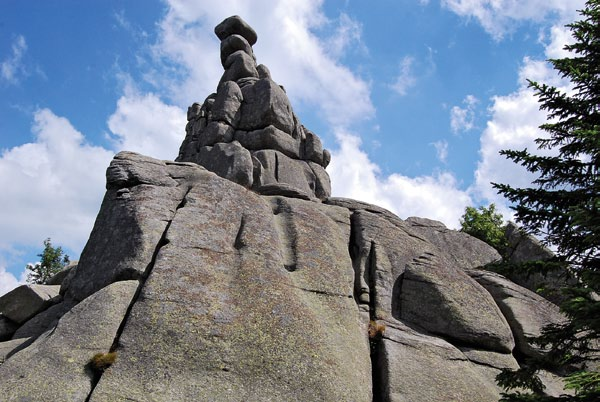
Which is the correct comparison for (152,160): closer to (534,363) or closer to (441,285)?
(441,285)

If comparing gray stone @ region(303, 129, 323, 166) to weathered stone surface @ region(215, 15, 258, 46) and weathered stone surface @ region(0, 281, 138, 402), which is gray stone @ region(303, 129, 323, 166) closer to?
weathered stone surface @ region(215, 15, 258, 46)

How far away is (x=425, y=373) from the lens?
18594 mm

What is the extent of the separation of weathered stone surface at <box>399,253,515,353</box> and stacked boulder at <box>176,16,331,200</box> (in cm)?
1553

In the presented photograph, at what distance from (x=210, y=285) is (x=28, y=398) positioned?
6.82m

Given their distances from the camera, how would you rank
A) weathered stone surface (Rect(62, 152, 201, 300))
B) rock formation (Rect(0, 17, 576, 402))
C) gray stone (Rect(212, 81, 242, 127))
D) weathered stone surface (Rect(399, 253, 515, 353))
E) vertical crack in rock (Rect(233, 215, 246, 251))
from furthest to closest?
gray stone (Rect(212, 81, 242, 127))
weathered stone surface (Rect(399, 253, 515, 353))
vertical crack in rock (Rect(233, 215, 246, 251))
weathered stone surface (Rect(62, 152, 201, 300))
rock formation (Rect(0, 17, 576, 402))

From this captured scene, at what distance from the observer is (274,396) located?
1503 cm

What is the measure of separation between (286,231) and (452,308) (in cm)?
881

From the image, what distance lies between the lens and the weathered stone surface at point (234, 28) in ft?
176

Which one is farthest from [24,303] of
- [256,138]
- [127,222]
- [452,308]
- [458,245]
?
[458,245]

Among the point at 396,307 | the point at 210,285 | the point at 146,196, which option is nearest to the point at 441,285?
the point at 396,307

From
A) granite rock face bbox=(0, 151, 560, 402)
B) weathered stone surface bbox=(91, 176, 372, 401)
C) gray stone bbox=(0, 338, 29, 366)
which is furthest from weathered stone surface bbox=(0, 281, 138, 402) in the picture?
gray stone bbox=(0, 338, 29, 366)

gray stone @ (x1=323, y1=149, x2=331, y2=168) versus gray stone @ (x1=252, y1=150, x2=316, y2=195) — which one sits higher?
gray stone @ (x1=323, y1=149, x2=331, y2=168)

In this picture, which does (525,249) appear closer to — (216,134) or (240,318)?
(240,318)

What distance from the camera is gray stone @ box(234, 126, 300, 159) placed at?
4209 centimetres
